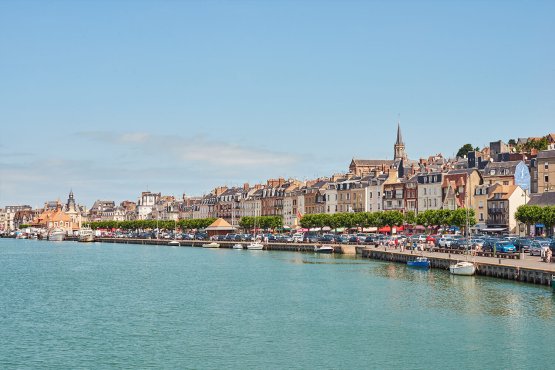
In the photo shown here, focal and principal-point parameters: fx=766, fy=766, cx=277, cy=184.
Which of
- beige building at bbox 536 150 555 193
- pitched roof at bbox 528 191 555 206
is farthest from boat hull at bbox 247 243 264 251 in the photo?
beige building at bbox 536 150 555 193

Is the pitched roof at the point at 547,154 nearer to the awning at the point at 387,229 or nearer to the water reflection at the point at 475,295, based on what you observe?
the awning at the point at 387,229

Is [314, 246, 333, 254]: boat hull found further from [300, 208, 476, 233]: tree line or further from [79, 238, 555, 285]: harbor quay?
[300, 208, 476, 233]: tree line

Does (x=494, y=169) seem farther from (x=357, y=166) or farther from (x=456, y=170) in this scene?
(x=357, y=166)

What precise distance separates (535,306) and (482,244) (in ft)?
123

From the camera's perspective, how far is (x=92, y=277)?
252 feet

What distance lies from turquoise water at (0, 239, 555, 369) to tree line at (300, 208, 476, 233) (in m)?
41.6

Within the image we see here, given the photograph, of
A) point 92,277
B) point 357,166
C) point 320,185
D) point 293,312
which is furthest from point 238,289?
point 357,166

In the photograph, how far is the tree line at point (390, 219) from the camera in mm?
114688

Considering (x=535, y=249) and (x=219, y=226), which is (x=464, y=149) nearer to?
(x=219, y=226)

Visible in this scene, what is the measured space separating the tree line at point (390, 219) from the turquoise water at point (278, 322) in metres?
41.6

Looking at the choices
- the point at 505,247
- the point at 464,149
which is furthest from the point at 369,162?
the point at 505,247

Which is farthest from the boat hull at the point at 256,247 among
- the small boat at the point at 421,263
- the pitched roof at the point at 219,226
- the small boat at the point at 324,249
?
the small boat at the point at 421,263

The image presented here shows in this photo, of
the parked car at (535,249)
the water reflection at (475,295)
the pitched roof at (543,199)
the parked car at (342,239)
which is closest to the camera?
the water reflection at (475,295)

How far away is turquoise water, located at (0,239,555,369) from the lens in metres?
36.2
